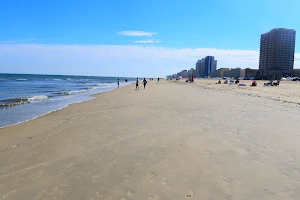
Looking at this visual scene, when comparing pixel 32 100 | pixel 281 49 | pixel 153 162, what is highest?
pixel 281 49

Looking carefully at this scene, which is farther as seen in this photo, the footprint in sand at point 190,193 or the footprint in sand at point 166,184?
the footprint in sand at point 166,184

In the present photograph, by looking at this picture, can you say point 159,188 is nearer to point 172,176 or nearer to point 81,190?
point 172,176

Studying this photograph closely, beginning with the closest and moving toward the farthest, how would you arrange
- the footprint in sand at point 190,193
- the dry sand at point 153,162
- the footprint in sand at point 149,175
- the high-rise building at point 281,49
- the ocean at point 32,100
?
the footprint in sand at point 190,193 < the dry sand at point 153,162 < the footprint in sand at point 149,175 < the ocean at point 32,100 < the high-rise building at point 281,49

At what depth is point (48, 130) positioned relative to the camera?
9.17m

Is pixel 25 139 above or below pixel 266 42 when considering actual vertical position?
below

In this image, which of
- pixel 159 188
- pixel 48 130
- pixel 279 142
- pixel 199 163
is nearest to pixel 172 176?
pixel 159 188

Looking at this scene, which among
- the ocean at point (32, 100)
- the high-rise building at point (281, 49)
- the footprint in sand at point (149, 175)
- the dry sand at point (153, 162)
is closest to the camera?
the dry sand at point (153, 162)

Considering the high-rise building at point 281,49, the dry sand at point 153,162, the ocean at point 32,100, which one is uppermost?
the high-rise building at point 281,49

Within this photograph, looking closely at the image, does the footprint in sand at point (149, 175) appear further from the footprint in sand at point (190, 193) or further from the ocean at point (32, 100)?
the ocean at point (32, 100)

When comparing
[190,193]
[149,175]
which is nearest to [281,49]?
[149,175]

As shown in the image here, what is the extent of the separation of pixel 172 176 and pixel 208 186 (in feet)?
2.28

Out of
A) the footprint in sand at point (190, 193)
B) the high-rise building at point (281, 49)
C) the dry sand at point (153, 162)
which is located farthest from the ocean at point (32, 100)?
the high-rise building at point (281, 49)

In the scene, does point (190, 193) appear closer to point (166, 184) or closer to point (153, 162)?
point (166, 184)

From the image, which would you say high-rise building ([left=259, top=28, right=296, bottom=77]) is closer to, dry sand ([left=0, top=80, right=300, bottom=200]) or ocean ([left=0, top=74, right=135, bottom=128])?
ocean ([left=0, top=74, right=135, bottom=128])
